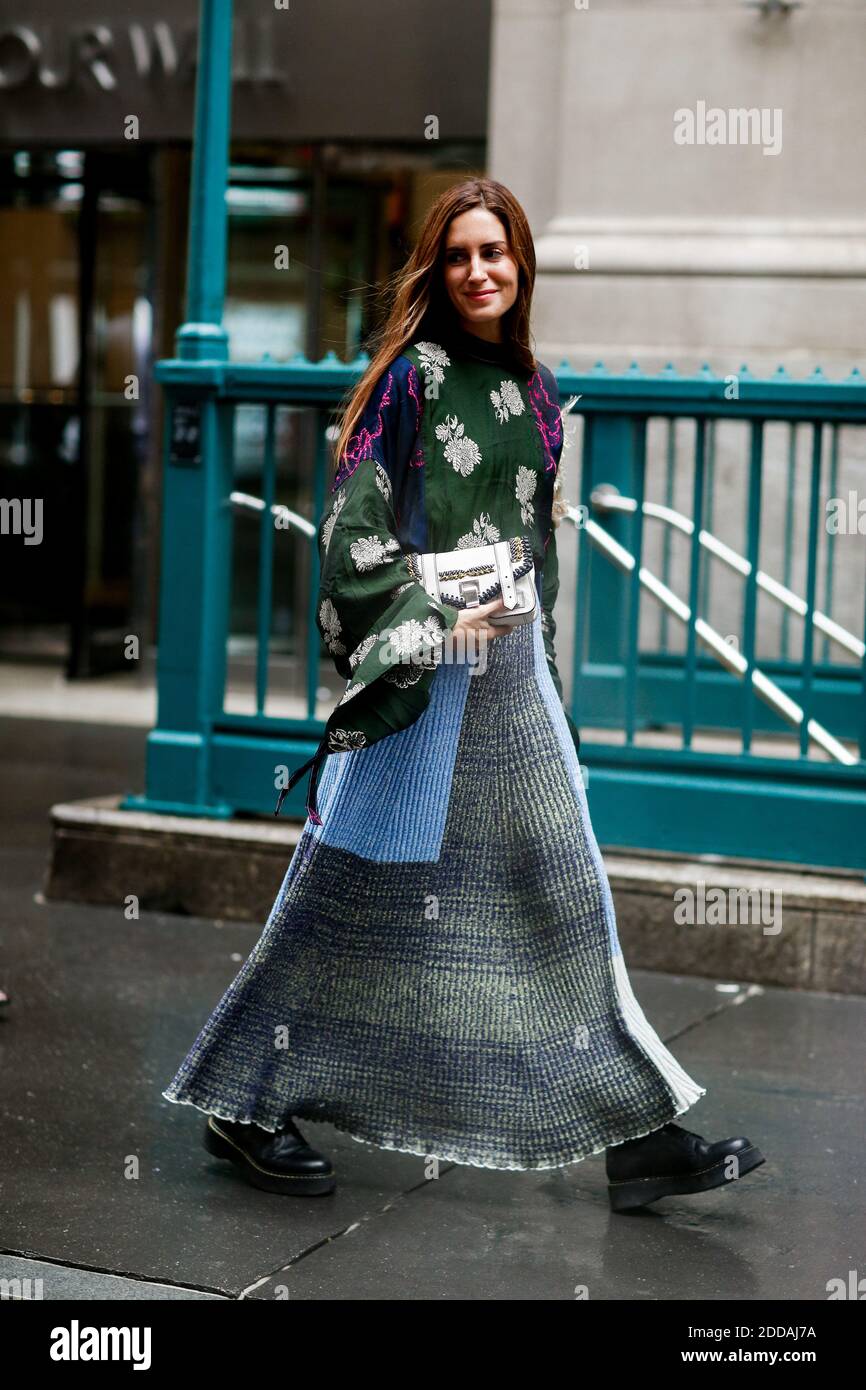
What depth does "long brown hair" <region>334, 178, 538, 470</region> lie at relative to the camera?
147 inches

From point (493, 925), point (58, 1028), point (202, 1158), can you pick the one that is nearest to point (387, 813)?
point (493, 925)

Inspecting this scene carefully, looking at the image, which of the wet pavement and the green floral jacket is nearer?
the wet pavement

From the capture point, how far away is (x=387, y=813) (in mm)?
3803

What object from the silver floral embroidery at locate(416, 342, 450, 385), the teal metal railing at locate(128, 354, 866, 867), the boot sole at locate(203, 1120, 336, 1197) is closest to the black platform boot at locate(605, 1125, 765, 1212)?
the boot sole at locate(203, 1120, 336, 1197)

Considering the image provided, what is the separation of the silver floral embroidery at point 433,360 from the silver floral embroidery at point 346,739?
70 centimetres

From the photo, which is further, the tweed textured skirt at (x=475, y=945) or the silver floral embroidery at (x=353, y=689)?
the tweed textured skirt at (x=475, y=945)

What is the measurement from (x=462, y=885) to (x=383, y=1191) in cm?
68

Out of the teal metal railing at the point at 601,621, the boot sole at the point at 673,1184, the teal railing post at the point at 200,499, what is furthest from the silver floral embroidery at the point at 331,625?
the teal railing post at the point at 200,499

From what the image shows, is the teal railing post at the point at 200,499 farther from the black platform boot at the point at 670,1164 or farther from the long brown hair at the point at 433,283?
the black platform boot at the point at 670,1164

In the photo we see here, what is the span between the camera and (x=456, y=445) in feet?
12.2

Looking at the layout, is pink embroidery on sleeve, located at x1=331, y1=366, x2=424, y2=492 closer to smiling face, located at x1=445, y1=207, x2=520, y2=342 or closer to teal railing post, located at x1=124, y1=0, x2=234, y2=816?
smiling face, located at x1=445, y1=207, x2=520, y2=342

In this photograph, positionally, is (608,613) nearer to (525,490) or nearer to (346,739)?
(525,490)

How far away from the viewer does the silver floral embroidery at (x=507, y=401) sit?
12.4ft

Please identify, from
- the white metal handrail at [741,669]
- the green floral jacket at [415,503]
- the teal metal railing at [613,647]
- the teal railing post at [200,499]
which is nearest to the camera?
the green floral jacket at [415,503]
